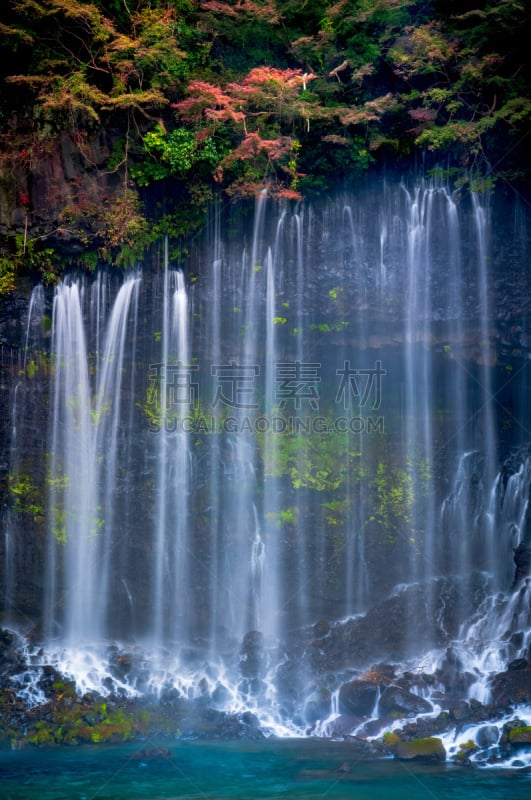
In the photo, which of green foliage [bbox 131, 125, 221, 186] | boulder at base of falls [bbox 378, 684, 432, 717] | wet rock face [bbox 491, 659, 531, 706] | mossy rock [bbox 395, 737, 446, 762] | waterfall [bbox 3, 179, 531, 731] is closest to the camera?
mossy rock [bbox 395, 737, 446, 762]

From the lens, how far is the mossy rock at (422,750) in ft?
34.8

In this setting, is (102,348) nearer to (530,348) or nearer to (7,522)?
(7,522)

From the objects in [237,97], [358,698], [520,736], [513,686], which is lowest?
[358,698]

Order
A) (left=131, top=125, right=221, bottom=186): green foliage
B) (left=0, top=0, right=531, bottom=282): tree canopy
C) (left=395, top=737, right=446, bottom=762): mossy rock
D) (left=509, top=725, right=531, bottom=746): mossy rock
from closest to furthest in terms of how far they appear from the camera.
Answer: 1. (left=395, top=737, right=446, bottom=762): mossy rock
2. (left=509, top=725, right=531, bottom=746): mossy rock
3. (left=0, top=0, right=531, bottom=282): tree canopy
4. (left=131, top=125, right=221, bottom=186): green foliage

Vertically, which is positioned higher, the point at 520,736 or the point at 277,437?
the point at 277,437

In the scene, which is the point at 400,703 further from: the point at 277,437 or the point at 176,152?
the point at 176,152

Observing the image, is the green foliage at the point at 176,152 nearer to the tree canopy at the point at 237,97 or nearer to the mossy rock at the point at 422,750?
the tree canopy at the point at 237,97

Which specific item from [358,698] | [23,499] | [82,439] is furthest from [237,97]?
[358,698]

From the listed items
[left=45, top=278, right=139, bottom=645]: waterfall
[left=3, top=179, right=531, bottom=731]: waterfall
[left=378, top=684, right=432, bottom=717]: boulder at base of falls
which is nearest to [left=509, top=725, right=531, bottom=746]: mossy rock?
[left=378, top=684, right=432, bottom=717]: boulder at base of falls

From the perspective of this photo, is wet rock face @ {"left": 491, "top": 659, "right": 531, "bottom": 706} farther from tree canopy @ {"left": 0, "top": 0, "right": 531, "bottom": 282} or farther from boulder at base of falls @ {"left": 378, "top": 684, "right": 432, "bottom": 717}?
tree canopy @ {"left": 0, "top": 0, "right": 531, "bottom": 282}

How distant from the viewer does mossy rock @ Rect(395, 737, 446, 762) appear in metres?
10.6

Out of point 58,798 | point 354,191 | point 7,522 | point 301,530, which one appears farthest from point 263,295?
point 58,798

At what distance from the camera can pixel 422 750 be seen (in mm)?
10711

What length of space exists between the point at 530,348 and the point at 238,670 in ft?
29.4
